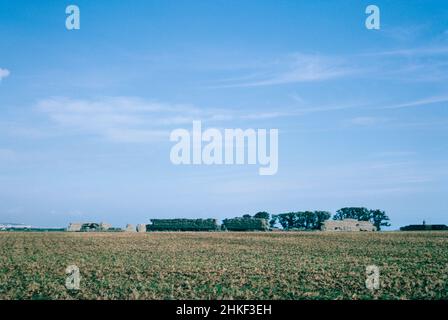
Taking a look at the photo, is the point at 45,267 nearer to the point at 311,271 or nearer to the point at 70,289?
the point at 70,289

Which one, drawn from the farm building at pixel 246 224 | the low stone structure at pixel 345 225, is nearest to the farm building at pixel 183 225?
the farm building at pixel 246 224

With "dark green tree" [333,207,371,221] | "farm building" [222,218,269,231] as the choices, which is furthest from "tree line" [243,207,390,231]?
"farm building" [222,218,269,231]

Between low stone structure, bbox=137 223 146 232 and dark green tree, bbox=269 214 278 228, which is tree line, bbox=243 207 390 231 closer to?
dark green tree, bbox=269 214 278 228

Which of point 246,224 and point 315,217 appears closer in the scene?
point 246,224

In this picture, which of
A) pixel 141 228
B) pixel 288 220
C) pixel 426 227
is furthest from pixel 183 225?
pixel 426 227

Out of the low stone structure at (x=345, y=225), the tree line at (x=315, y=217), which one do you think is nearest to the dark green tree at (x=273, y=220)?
the tree line at (x=315, y=217)

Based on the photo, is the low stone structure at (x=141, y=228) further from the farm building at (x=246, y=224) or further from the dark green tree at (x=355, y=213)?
the dark green tree at (x=355, y=213)

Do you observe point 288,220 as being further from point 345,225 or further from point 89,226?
point 89,226

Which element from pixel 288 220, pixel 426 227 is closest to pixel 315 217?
pixel 288 220

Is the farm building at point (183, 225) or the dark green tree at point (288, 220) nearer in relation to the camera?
the farm building at point (183, 225)

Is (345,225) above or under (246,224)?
under

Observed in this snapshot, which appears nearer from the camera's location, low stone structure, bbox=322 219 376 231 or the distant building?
the distant building
